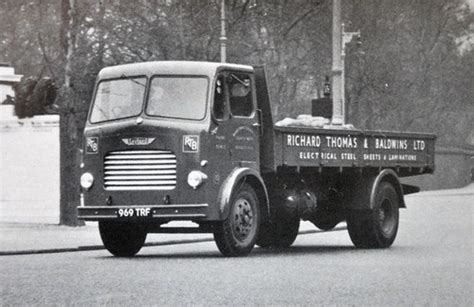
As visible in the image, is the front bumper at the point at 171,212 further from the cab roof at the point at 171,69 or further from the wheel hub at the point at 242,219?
the cab roof at the point at 171,69

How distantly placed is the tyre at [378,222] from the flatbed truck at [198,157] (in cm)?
28

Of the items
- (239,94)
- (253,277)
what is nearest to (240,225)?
(239,94)

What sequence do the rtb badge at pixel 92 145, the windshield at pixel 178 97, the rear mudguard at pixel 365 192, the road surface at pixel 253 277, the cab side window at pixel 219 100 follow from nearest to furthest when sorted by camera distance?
the road surface at pixel 253 277 → the windshield at pixel 178 97 → the cab side window at pixel 219 100 → the rtb badge at pixel 92 145 → the rear mudguard at pixel 365 192

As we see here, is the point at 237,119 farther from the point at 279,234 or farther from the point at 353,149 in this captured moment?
the point at 279,234

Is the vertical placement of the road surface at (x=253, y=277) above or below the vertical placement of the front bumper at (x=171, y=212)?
below

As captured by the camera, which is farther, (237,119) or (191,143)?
(237,119)

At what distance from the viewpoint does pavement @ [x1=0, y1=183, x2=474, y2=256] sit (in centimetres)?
1946

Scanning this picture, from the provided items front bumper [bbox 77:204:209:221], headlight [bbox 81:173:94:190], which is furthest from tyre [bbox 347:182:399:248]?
headlight [bbox 81:173:94:190]

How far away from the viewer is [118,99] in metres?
18.0

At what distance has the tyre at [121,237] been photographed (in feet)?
59.1

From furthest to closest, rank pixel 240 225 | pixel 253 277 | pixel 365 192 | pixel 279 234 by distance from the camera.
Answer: pixel 279 234 → pixel 365 192 → pixel 240 225 → pixel 253 277

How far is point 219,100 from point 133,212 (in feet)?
6.84

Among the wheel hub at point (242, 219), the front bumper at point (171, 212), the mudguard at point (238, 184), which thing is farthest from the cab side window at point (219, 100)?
the front bumper at point (171, 212)

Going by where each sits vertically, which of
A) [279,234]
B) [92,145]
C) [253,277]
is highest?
[92,145]
